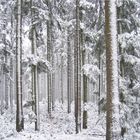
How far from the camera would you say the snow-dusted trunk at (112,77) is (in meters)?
9.29

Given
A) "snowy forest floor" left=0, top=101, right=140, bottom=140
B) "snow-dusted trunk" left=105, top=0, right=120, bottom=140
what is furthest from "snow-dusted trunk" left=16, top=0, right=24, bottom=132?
"snow-dusted trunk" left=105, top=0, right=120, bottom=140

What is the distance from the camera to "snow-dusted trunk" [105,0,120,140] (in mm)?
9289

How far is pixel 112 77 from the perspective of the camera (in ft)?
31.3

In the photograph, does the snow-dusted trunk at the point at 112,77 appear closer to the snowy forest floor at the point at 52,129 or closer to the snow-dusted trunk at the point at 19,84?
the snowy forest floor at the point at 52,129

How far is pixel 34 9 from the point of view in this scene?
736 inches

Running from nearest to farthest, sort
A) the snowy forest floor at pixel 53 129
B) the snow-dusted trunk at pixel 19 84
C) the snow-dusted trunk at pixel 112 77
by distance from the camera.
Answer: the snow-dusted trunk at pixel 112 77 → the snowy forest floor at pixel 53 129 → the snow-dusted trunk at pixel 19 84

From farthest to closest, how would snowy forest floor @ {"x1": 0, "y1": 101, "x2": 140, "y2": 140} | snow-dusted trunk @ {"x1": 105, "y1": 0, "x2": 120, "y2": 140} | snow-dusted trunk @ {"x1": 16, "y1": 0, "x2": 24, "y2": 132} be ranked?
1. snow-dusted trunk @ {"x1": 16, "y1": 0, "x2": 24, "y2": 132}
2. snowy forest floor @ {"x1": 0, "y1": 101, "x2": 140, "y2": 140}
3. snow-dusted trunk @ {"x1": 105, "y1": 0, "x2": 120, "y2": 140}

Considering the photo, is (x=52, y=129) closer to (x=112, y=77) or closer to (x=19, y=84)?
(x=19, y=84)

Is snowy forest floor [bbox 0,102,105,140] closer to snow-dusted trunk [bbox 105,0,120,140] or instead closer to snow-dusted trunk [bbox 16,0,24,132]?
snow-dusted trunk [bbox 16,0,24,132]

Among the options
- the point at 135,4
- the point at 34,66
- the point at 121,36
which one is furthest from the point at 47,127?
the point at 135,4

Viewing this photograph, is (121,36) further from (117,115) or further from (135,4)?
(117,115)

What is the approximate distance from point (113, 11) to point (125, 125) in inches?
275

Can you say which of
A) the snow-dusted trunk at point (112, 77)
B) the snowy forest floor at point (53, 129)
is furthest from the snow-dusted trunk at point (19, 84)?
the snow-dusted trunk at point (112, 77)

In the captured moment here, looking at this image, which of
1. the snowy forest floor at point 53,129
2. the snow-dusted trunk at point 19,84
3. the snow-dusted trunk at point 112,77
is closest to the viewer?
the snow-dusted trunk at point 112,77
